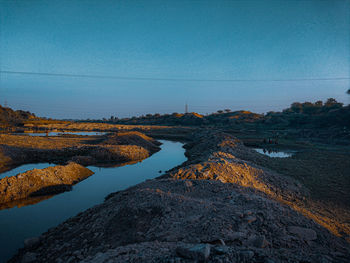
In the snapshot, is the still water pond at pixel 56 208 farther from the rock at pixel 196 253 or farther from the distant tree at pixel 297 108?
the distant tree at pixel 297 108

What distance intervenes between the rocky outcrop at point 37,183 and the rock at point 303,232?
978 centimetres

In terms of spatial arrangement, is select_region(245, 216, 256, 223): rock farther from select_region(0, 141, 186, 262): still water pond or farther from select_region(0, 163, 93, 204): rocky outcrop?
select_region(0, 163, 93, 204): rocky outcrop

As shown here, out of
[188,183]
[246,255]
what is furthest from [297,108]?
[246,255]

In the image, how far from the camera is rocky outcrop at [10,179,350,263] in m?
2.68

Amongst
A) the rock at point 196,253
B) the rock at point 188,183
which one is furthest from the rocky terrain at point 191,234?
the rock at point 188,183

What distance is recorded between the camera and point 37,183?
8875 millimetres

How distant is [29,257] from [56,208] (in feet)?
12.3

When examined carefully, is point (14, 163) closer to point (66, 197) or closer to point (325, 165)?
point (66, 197)

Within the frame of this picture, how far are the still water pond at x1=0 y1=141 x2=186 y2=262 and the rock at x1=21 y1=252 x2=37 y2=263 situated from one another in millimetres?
980

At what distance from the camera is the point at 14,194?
Result: 316 inches

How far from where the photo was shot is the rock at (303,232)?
3667 mm

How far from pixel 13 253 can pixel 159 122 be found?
77806mm

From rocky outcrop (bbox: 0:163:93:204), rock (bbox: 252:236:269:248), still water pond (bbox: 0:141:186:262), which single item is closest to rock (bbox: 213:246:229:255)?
rock (bbox: 252:236:269:248)

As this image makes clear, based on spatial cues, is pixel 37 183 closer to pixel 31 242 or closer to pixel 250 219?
pixel 31 242
